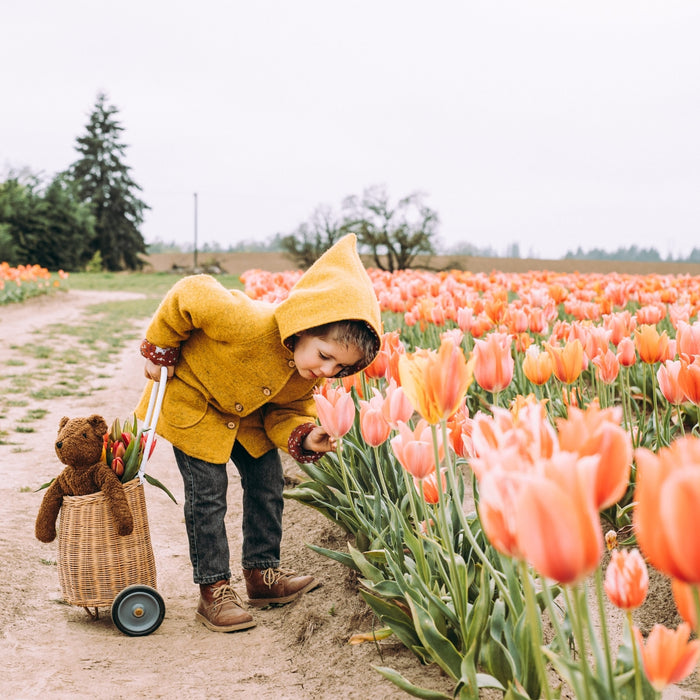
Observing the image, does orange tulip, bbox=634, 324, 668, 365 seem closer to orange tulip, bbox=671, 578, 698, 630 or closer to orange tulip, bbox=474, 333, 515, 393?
orange tulip, bbox=474, 333, 515, 393

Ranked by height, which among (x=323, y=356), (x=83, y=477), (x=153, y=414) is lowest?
(x=83, y=477)

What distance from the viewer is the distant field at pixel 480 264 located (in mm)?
20575

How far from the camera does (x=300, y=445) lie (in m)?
2.73

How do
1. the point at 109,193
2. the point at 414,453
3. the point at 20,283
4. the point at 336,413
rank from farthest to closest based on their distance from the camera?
the point at 109,193
the point at 20,283
the point at 336,413
the point at 414,453

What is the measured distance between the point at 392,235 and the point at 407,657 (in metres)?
23.9

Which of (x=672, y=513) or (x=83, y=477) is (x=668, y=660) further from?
(x=83, y=477)

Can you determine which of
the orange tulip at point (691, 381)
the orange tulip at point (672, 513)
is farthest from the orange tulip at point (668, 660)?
the orange tulip at point (691, 381)

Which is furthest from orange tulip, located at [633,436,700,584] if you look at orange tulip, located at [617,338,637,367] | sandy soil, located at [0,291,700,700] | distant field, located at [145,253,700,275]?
distant field, located at [145,253,700,275]

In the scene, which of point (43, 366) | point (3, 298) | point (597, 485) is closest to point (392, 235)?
point (3, 298)

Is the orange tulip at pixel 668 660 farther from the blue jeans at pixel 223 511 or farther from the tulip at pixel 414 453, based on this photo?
the blue jeans at pixel 223 511

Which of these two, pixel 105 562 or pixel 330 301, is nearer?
pixel 330 301

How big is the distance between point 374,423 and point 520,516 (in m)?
1.31

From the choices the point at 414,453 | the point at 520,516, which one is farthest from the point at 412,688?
the point at 520,516

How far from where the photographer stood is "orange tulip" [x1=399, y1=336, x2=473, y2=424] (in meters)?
1.52
